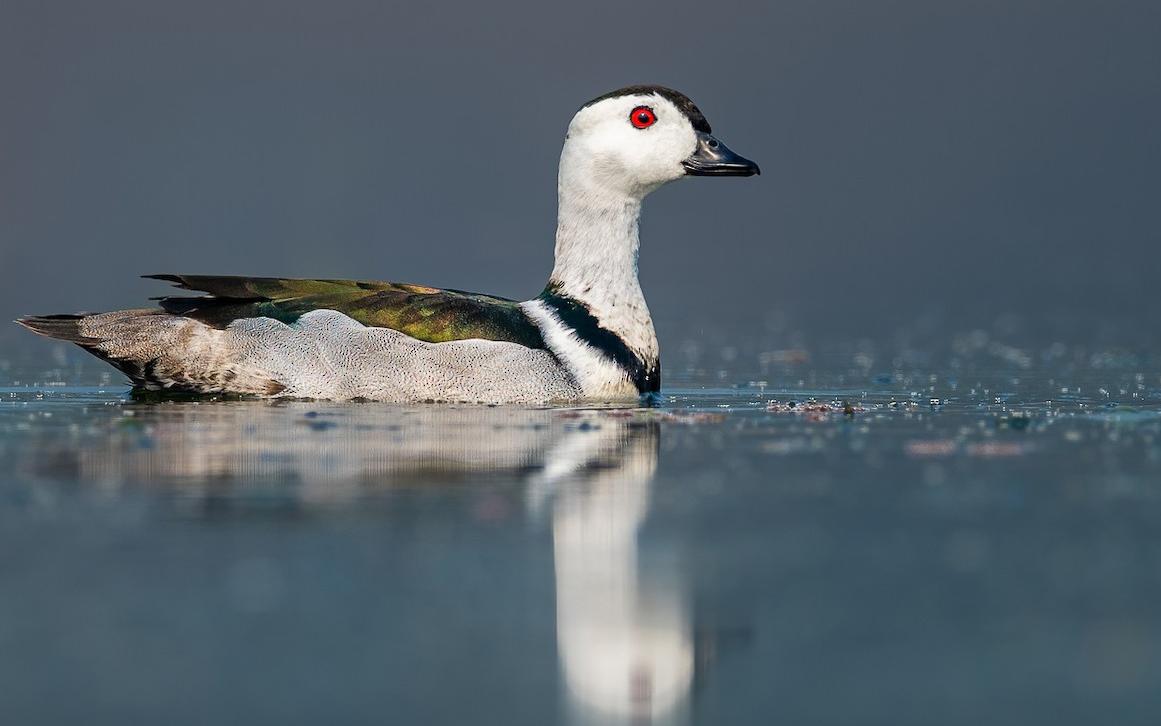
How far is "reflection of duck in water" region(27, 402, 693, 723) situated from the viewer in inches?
195

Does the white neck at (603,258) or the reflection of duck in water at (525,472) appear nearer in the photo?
the reflection of duck in water at (525,472)

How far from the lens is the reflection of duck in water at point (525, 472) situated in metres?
4.95

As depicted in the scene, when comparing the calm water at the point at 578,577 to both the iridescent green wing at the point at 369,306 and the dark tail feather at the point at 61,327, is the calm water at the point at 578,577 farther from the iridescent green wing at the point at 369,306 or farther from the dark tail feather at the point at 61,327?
the dark tail feather at the point at 61,327

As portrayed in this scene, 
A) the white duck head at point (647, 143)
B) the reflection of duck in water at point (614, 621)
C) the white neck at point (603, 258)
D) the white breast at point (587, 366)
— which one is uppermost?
the white duck head at point (647, 143)

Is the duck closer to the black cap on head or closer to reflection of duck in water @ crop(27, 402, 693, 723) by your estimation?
the black cap on head

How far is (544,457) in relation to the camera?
28.0ft

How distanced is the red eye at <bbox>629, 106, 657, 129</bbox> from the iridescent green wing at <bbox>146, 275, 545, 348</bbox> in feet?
4.84

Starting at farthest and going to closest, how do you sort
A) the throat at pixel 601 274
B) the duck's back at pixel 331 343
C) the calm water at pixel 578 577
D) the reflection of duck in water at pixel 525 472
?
the throat at pixel 601 274 < the duck's back at pixel 331 343 < the reflection of duck in water at pixel 525 472 < the calm water at pixel 578 577

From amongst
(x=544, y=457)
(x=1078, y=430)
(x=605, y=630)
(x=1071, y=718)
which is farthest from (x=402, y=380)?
(x=1071, y=718)

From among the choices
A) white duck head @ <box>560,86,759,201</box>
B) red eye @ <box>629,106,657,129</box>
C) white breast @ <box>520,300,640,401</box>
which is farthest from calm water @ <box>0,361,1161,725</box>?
red eye @ <box>629,106,657,129</box>

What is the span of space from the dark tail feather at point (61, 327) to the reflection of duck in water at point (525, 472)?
863mm

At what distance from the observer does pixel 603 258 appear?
1201cm

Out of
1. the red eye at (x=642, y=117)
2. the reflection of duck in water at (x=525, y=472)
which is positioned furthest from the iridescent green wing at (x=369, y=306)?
the red eye at (x=642, y=117)

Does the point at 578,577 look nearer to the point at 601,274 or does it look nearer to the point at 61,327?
the point at 601,274
